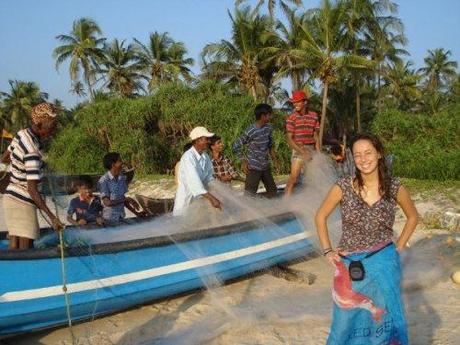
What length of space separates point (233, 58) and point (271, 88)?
2617mm

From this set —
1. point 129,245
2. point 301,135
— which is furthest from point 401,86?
point 129,245

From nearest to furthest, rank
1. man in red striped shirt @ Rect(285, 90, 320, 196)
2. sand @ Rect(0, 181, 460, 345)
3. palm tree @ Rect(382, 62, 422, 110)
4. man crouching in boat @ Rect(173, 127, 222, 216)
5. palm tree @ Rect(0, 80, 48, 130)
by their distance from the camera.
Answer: sand @ Rect(0, 181, 460, 345) → man crouching in boat @ Rect(173, 127, 222, 216) → man in red striped shirt @ Rect(285, 90, 320, 196) → palm tree @ Rect(382, 62, 422, 110) → palm tree @ Rect(0, 80, 48, 130)

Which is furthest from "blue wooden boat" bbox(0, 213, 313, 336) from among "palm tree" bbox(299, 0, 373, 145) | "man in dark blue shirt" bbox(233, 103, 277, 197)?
"palm tree" bbox(299, 0, 373, 145)

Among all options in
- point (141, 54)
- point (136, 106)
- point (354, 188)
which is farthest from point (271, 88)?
point (354, 188)

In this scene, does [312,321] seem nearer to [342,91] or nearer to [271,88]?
[271,88]

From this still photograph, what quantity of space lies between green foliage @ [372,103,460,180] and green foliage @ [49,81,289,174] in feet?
12.2

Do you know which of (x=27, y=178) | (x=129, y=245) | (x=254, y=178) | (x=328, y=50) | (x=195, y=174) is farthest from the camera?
(x=328, y=50)

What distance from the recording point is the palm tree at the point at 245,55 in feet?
76.3

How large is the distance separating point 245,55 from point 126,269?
2022 cm

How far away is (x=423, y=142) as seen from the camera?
1553cm

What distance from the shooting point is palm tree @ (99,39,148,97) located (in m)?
31.8

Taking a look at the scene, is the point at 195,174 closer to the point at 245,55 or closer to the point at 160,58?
the point at 245,55

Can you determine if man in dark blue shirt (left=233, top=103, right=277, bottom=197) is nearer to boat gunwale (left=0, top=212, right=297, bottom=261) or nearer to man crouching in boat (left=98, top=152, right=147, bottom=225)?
boat gunwale (left=0, top=212, right=297, bottom=261)

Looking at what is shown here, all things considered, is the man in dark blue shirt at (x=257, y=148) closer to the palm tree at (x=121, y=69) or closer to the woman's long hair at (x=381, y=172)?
the woman's long hair at (x=381, y=172)
